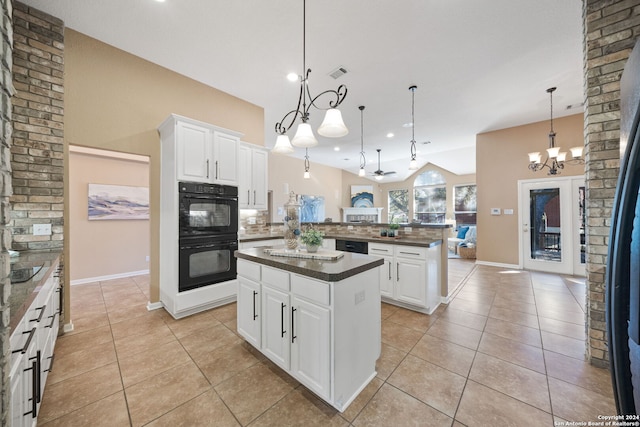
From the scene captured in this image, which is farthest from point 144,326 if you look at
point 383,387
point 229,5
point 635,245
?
point 635,245

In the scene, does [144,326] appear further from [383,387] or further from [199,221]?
[383,387]

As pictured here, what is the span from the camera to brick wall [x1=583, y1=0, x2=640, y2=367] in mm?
1879

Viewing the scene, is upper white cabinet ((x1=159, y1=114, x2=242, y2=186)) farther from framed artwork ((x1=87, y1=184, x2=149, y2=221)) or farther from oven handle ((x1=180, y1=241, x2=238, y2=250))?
framed artwork ((x1=87, y1=184, x2=149, y2=221))

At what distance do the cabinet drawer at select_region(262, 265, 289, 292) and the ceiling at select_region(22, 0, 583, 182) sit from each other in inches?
99.0

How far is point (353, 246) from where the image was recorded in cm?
368

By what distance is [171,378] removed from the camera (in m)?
1.88

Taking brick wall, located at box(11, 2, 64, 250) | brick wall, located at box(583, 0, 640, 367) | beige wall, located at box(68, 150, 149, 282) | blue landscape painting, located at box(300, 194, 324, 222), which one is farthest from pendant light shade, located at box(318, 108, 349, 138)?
blue landscape painting, located at box(300, 194, 324, 222)

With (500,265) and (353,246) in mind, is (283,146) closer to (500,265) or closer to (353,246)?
(353,246)

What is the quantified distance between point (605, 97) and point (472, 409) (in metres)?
2.62

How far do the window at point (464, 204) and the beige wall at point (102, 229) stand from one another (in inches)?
364

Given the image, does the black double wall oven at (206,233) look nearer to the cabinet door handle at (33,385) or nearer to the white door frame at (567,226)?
the cabinet door handle at (33,385)

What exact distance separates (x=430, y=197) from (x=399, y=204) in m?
1.24

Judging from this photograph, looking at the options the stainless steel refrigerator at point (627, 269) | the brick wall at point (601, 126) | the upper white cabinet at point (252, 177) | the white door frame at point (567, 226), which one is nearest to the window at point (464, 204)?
the white door frame at point (567, 226)

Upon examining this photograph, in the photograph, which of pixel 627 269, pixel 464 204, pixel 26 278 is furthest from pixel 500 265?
pixel 26 278
